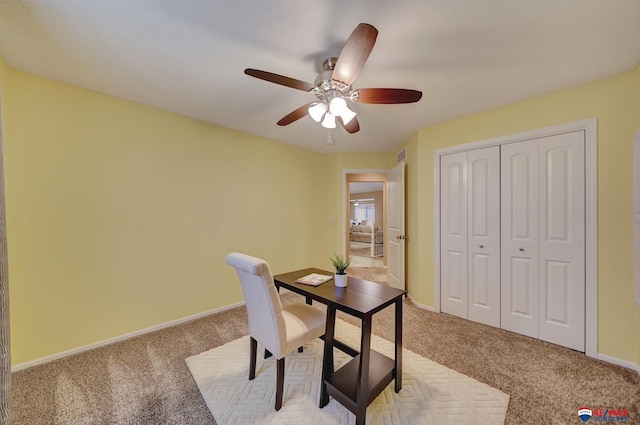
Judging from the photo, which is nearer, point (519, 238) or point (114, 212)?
point (114, 212)

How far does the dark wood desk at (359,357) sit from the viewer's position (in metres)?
1.46

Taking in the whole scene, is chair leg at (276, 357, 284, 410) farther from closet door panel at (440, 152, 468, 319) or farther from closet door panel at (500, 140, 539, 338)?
closet door panel at (500, 140, 539, 338)

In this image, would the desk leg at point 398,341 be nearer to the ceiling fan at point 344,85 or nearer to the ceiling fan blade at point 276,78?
the ceiling fan at point 344,85

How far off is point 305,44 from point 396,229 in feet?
9.07

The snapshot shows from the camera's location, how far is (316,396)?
1732 mm

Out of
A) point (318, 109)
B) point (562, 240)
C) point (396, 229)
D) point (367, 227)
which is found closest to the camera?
point (318, 109)

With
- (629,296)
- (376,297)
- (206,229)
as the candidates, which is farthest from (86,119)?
(629,296)

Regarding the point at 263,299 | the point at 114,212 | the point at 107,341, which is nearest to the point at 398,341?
the point at 263,299

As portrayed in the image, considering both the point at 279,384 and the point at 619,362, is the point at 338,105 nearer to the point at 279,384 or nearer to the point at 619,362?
the point at 279,384

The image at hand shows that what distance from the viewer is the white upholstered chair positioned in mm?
1534

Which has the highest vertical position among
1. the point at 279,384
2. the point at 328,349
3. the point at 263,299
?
the point at 263,299

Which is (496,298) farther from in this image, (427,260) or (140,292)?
(140,292)

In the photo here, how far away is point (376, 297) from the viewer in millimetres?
1695

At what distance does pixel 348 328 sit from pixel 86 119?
124 inches
